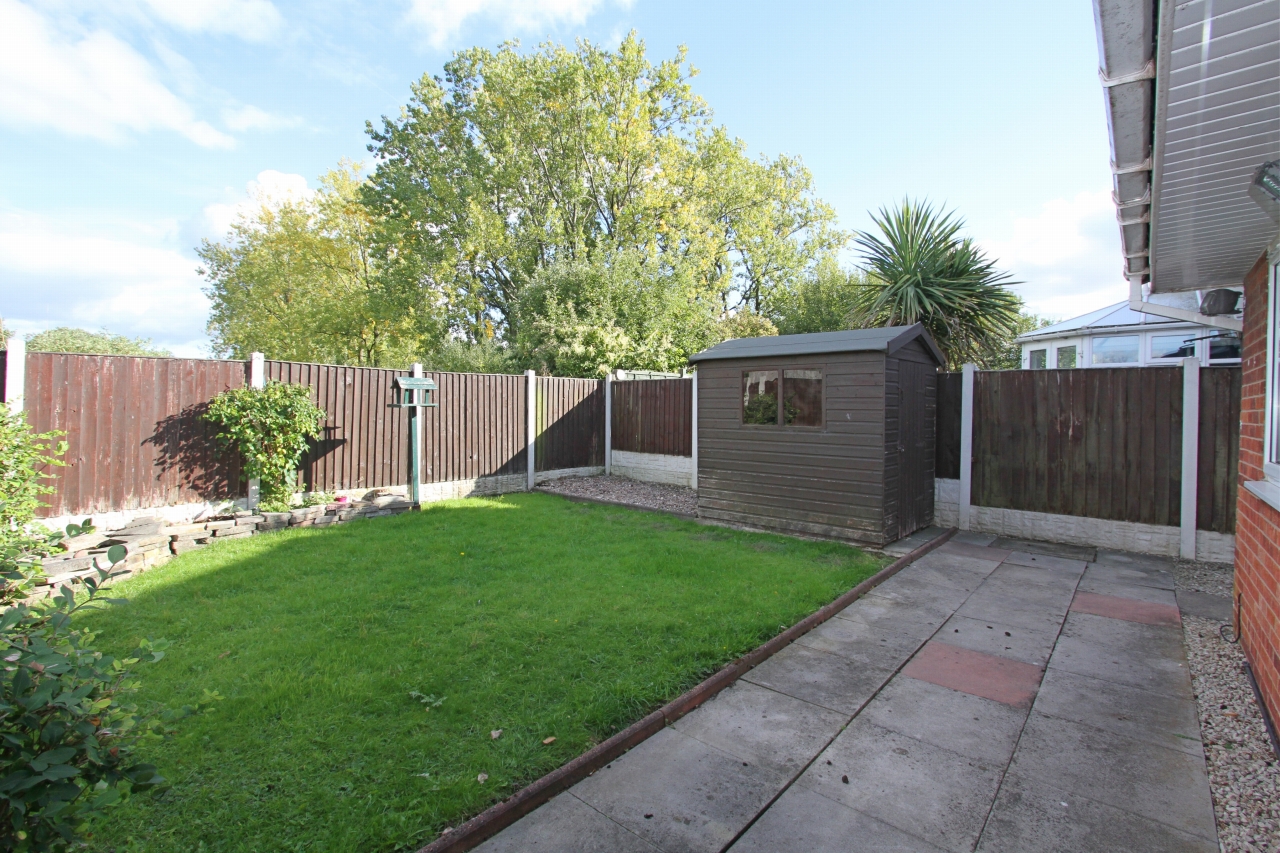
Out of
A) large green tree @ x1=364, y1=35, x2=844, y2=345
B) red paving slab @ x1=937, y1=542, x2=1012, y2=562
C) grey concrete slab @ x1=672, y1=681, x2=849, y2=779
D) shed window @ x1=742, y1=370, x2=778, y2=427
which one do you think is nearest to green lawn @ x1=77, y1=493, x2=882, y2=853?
grey concrete slab @ x1=672, y1=681, x2=849, y2=779

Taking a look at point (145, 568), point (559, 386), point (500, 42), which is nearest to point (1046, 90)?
point (559, 386)

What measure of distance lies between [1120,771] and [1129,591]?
2.97m

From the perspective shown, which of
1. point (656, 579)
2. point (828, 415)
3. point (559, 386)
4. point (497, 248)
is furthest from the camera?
point (497, 248)

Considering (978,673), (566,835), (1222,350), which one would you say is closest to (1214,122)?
(978,673)

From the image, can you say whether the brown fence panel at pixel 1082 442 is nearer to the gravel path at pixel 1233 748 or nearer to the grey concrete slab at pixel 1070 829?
the gravel path at pixel 1233 748

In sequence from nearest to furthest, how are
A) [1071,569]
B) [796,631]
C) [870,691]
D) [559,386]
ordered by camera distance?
[870,691]
[796,631]
[1071,569]
[559,386]

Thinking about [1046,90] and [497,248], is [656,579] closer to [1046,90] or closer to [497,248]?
[1046,90]

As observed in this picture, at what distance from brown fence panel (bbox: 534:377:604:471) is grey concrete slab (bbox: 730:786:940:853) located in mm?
8099

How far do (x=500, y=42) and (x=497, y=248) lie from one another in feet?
22.7

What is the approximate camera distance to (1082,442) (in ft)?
19.8

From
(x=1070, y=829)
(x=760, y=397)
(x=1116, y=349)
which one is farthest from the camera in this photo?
(x=1116, y=349)

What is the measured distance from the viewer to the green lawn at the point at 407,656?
7.01 feet

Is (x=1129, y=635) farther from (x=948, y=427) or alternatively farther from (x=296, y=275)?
(x=296, y=275)

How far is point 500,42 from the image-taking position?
62.1 feet
